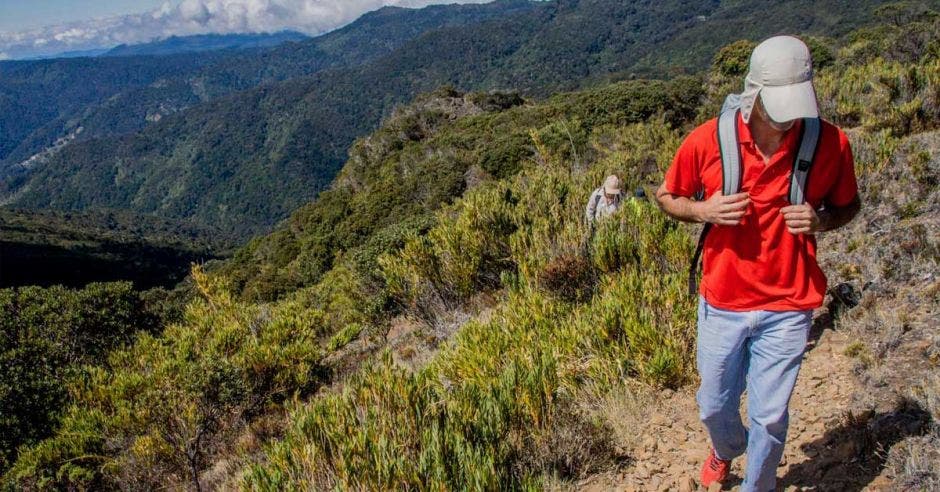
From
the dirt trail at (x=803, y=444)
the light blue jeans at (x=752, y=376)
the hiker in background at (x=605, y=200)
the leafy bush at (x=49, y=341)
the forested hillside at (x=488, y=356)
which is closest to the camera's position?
the light blue jeans at (x=752, y=376)

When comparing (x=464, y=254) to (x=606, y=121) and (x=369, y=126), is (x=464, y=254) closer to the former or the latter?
(x=606, y=121)

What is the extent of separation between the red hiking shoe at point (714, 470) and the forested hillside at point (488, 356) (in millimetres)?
424

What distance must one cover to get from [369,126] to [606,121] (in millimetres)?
177579

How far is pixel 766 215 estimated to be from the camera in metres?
2.02

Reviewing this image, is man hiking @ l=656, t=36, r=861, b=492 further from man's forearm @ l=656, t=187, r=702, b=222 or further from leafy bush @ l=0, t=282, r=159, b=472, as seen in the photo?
leafy bush @ l=0, t=282, r=159, b=472

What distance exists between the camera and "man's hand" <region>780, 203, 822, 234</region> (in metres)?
1.87

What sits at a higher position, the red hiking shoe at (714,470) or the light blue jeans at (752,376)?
→ the light blue jeans at (752,376)

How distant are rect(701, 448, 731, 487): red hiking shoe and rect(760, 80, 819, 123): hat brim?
158cm

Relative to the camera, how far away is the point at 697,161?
2.17 meters

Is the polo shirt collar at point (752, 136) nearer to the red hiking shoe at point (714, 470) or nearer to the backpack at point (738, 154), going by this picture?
the backpack at point (738, 154)

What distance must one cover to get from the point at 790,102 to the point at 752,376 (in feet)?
3.58

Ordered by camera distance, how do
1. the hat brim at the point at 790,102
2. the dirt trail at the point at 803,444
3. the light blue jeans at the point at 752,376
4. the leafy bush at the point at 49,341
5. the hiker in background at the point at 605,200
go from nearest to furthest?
the hat brim at the point at 790,102
the light blue jeans at the point at 752,376
the dirt trail at the point at 803,444
the hiker in background at the point at 605,200
the leafy bush at the point at 49,341

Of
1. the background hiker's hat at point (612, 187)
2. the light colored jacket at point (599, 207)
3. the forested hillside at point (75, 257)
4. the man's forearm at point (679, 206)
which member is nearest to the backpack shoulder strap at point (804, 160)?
the man's forearm at point (679, 206)

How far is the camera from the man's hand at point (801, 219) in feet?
6.13
